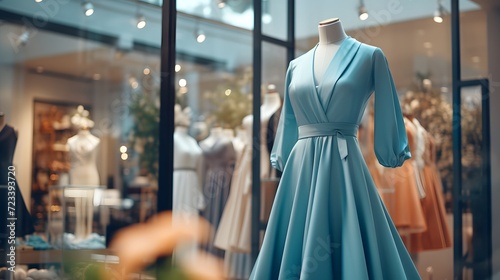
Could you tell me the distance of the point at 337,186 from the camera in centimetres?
222

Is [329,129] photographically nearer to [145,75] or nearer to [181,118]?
[181,118]

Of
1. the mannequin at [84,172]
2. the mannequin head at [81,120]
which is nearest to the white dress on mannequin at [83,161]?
the mannequin at [84,172]

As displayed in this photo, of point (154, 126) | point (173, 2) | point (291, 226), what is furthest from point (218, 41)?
point (291, 226)

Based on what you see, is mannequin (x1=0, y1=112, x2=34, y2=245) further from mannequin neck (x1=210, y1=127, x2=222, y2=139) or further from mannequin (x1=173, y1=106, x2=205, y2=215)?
mannequin neck (x1=210, y1=127, x2=222, y2=139)

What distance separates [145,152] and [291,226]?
374cm

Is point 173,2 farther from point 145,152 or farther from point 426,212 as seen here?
point 145,152

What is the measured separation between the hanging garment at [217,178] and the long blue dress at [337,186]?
262cm

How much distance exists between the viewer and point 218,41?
5781 mm

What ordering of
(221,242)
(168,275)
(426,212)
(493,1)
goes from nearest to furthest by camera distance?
(168,275), (493,1), (426,212), (221,242)

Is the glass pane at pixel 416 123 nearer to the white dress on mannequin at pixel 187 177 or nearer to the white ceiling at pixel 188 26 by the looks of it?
the white ceiling at pixel 188 26

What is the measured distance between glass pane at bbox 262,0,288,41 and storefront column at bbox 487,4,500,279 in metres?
1.19

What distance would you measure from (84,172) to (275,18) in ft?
6.25

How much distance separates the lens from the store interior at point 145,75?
377cm

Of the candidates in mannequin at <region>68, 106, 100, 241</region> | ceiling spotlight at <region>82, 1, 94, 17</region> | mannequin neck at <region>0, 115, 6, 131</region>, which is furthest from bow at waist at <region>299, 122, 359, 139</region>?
ceiling spotlight at <region>82, 1, 94, 17</region>
